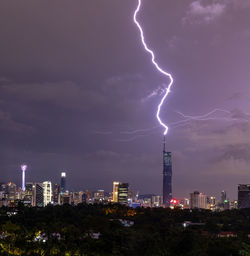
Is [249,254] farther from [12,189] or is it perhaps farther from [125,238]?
[12,189]

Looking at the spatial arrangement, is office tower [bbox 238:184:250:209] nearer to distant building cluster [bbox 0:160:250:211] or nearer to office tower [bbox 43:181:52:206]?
distant building cluster [bbox 0:160:250:211]

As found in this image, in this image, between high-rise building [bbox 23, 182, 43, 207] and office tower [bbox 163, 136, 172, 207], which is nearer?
high-rise building [bbox 23, 182, 43, 207]

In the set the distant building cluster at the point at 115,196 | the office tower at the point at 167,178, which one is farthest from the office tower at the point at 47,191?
the office tower at the point at 167,178

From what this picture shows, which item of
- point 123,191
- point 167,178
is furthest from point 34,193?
point 167,178

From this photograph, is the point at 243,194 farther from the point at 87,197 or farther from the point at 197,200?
the point at 87,197

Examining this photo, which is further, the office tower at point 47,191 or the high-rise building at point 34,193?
the office tower at point 47,191

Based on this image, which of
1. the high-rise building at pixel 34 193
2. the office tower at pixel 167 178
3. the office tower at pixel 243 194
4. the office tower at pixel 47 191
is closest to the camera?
the office tower at pixel 243 194

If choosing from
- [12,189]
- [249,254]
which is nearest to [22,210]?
[249,254]

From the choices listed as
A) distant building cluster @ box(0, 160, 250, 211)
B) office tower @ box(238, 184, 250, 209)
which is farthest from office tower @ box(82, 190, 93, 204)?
office tower @ box(238, 184, 250, 209)

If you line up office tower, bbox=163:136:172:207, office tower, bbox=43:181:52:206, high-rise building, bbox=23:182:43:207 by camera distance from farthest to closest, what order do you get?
office tower, bbox=163:136:172:207 < office tower, bbox=43:181:52:206 < high-rise building, bbox=23:182:43:207

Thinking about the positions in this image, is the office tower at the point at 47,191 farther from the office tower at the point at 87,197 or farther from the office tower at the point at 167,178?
the office tower at the point at 167,178

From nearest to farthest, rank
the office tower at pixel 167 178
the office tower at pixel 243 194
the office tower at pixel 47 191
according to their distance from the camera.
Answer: the office tower at pixel 243 194 → the office tower at pixel 47 191 → the office tower at pixel 167 178
